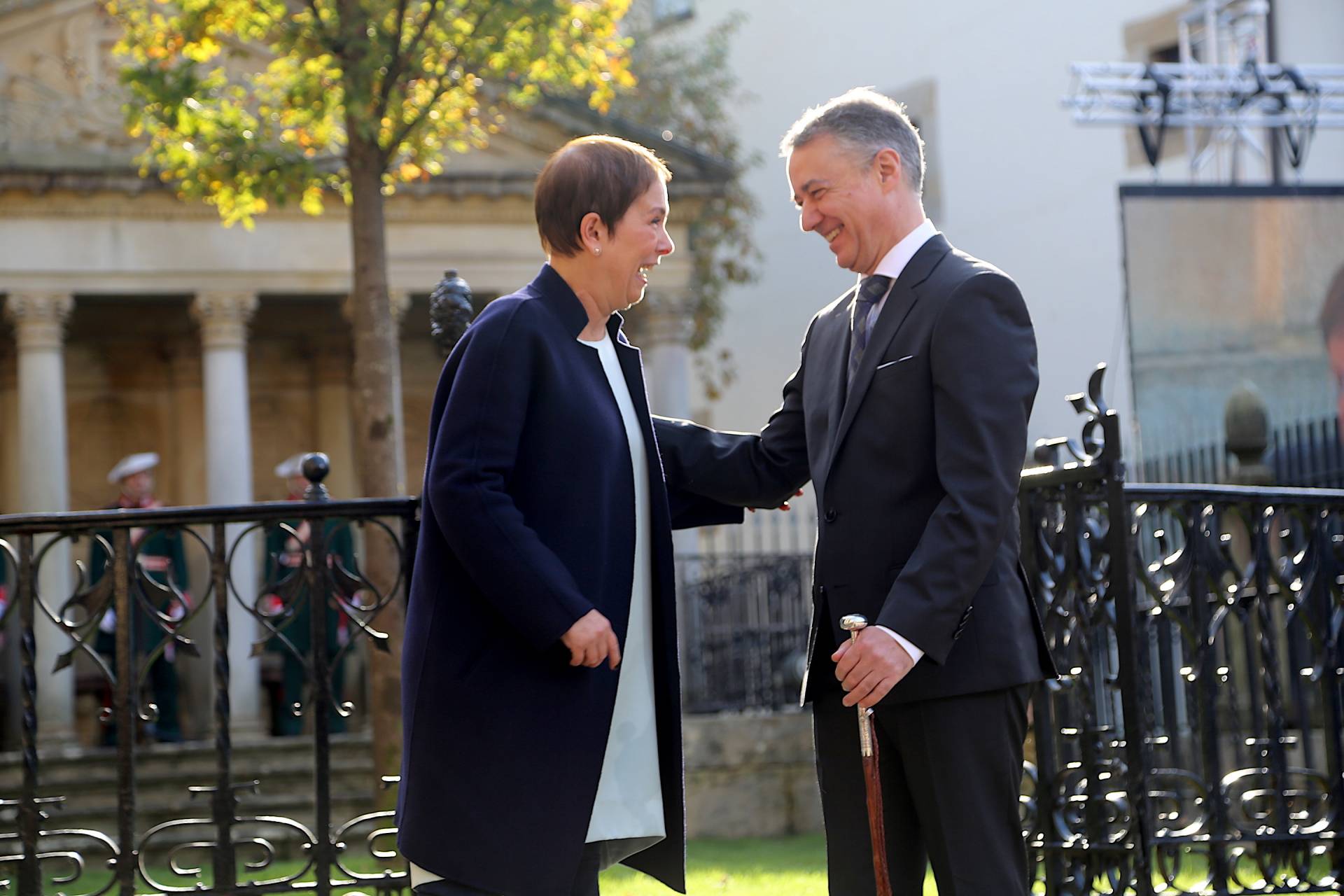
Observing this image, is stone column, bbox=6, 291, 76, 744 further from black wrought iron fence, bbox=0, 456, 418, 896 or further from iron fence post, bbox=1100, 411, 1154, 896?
iron fence post, bbox=1100, 411, 1154, 896

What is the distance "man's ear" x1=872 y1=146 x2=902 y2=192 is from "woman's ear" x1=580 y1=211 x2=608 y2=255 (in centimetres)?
66

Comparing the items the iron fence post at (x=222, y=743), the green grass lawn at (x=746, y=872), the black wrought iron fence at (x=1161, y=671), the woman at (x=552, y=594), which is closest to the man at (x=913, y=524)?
the woman at (x=552, y=594)

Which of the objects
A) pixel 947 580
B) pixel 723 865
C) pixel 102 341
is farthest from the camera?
pixel 102 341

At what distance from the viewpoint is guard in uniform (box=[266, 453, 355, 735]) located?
4.93 meters

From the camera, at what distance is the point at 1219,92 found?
1488 cm

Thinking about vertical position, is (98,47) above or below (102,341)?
above

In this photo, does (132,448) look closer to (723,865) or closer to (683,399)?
(683,399)

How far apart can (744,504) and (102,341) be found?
16468mm

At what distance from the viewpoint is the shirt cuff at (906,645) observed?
351 centimetres

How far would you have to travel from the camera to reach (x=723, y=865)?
1004 cm

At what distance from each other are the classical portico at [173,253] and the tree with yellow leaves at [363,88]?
17.1 ft

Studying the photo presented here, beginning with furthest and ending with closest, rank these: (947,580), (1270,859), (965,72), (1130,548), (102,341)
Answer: (965,72)
(102,341)
(1270,859)
(1130,548)
(947,580)

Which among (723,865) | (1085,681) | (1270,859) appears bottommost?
(723,865)

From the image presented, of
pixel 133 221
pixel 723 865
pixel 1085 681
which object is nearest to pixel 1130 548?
pixel 1085 681
